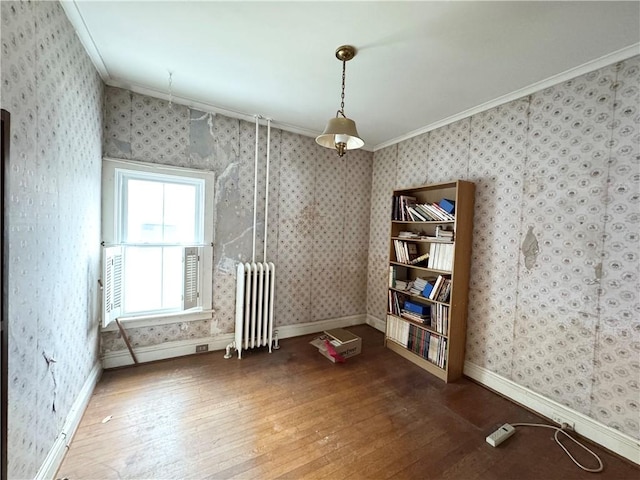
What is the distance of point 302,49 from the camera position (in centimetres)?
175

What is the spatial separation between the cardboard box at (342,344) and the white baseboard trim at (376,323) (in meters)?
0.76

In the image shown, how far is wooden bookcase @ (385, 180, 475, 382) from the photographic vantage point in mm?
2408

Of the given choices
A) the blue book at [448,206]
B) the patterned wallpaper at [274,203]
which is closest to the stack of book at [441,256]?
the blue book at [448,206]

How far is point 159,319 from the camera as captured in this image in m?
2.54

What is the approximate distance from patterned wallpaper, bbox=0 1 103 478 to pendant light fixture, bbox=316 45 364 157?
1445mm

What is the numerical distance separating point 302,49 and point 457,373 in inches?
123

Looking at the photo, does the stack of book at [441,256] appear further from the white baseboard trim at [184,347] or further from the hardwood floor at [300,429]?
the white baseboard trim at [184,347]

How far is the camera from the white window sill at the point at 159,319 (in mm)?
2389

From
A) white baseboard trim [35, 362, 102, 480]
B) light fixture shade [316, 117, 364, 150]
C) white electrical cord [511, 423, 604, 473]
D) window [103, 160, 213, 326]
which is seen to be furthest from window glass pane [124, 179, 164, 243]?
white electrical cord [511, 423, 604, 473]

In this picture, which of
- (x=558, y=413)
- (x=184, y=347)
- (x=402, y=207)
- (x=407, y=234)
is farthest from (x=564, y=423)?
(x=184, y=347)

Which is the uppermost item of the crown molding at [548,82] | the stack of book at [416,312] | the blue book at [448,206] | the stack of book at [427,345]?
the crown molding at [548,82]

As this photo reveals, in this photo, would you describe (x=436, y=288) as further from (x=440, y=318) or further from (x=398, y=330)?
(x=398, y=330)

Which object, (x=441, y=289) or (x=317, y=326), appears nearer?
(x=441, y=289)

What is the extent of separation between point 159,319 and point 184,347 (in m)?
0.41
